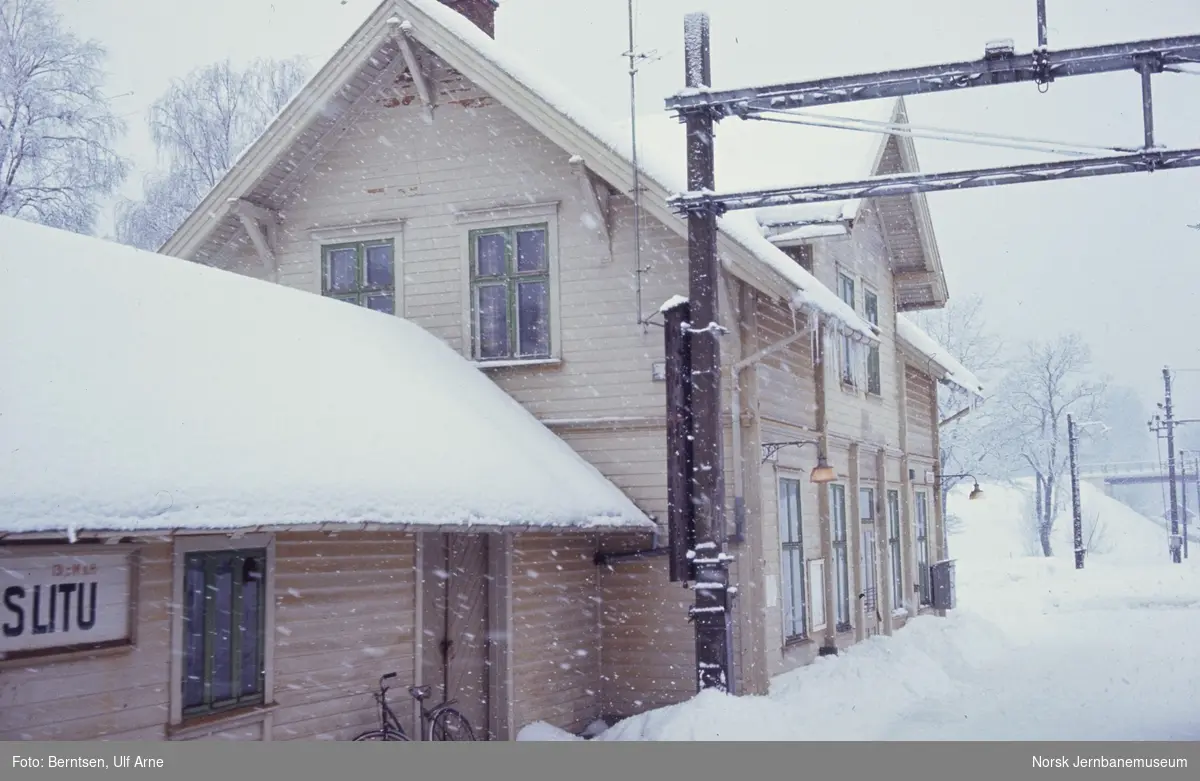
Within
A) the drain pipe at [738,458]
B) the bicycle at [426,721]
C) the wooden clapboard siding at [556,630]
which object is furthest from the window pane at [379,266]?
the bicycle at [426,721]

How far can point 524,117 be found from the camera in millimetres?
14508

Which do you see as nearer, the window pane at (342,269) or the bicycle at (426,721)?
the bicycle at (426,721)

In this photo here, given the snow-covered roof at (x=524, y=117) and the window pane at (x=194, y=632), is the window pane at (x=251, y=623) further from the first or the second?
the snow-covered roof at (x=524, y=117)

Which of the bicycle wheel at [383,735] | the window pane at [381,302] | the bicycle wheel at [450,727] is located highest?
the window pane at [381,302]

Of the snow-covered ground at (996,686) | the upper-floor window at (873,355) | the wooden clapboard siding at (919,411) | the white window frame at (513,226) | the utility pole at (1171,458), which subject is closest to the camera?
the snow-covered ground at (996,686)

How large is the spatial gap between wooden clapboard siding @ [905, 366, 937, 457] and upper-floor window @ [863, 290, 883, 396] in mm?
2449

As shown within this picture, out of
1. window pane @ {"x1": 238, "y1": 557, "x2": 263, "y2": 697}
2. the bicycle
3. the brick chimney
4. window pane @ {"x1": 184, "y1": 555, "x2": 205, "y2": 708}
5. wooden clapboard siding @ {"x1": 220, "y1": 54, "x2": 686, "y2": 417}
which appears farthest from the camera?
the brick chimney

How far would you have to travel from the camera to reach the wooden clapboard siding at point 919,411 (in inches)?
954

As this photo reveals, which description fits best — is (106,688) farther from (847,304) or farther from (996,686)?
(847,304)

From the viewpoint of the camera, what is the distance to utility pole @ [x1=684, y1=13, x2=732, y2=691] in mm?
10938

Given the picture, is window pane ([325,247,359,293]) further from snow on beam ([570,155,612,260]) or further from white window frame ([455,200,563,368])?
snow on beam ([570,155,612,260])

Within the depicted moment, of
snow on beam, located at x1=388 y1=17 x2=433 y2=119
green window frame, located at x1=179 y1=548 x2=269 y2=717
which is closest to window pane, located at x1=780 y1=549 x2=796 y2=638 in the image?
snow on beam, located at x1=388 y1=17 x2=433 y2=119

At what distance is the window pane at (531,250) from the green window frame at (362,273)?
170 cm

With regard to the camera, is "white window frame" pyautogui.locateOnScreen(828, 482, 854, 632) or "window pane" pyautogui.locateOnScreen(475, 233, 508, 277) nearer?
"window pane" pyautogui.locateOnScreen(475, 233, 508, 277)
